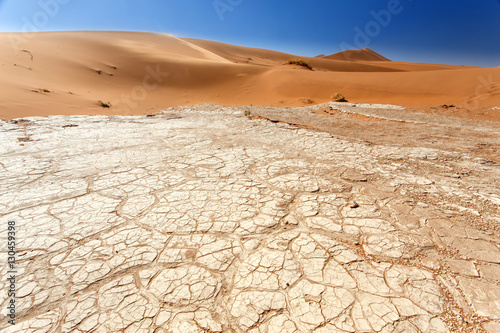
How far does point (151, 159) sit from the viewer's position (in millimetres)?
3156

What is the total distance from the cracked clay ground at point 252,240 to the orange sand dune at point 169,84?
4.71 meters

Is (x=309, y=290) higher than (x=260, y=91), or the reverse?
(x=260, y=91)

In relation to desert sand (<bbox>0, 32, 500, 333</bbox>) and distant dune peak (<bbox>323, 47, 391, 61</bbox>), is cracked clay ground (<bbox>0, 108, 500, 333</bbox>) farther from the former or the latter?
distant dune peak (<bbox>323, 47, 391, 61</bbox>)

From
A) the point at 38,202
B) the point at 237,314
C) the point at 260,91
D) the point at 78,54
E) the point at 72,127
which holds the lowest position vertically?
the point at 237,314

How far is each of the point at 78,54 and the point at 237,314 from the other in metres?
16.2

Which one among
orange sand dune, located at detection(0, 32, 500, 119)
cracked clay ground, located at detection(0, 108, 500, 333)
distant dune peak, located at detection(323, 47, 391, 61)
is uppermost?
distant dune peak, located at detection(323, 47, 391, 61)

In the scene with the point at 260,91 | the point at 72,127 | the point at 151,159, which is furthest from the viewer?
the point at 260,91

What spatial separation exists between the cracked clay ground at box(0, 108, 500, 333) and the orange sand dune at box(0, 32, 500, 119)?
15.4 feet

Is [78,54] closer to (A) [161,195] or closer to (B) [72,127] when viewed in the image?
(B) [72,127]

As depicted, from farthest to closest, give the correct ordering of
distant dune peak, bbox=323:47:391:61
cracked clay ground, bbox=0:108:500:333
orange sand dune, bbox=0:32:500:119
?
distant dune peak, bbox=323:47:391:61, orange sand dune, bbox=0:32:500:119, cracked clay ground, bbox=0:108:500:333

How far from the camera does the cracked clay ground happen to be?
1.27m

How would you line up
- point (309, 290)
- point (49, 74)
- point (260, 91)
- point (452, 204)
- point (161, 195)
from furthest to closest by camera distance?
point (260, 91) < point (49, 74) < point (161, 195) < point (452, 204) < point (309, 290)

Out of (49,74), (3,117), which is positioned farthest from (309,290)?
(49,74)

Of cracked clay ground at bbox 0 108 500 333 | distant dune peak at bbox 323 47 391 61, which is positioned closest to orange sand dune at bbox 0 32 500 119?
cracked clay ground at bbox 0 108 500 333
